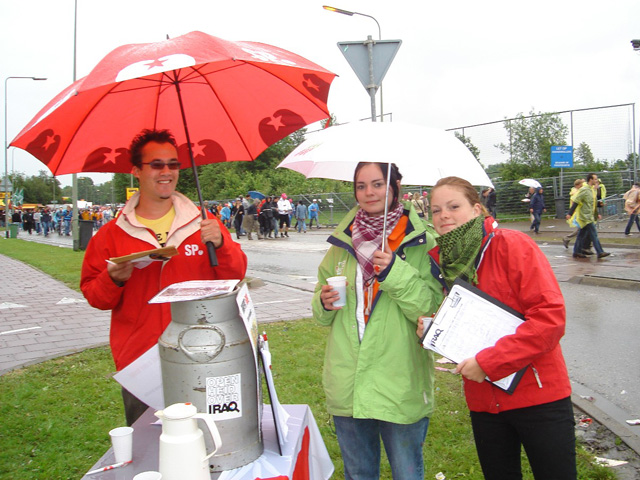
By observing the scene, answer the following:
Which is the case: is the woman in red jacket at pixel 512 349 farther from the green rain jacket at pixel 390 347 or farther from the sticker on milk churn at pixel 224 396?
the sticker on milk churn at pixel 224 396

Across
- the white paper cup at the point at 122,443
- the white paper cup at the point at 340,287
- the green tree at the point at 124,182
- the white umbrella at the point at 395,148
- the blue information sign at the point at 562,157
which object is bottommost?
the white paper cup at the point at 122,443

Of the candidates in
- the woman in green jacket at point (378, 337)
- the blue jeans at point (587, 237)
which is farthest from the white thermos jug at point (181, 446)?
the blue jeans at point (587, 237)

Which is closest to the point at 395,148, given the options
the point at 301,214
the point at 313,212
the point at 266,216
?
the point at 266,216

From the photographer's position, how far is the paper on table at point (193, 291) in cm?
181

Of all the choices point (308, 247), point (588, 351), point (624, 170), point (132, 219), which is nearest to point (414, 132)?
point (132, 219)

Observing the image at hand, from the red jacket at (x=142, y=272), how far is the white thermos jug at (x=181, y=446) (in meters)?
0.92

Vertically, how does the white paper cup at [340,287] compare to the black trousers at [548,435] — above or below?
above

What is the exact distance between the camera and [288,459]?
78.7 inches

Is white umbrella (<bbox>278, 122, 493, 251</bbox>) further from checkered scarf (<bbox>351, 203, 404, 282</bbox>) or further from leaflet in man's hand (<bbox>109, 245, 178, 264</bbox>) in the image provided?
leaflet in man's hand (<bbox>109, 245, 178, 264</bbox>)

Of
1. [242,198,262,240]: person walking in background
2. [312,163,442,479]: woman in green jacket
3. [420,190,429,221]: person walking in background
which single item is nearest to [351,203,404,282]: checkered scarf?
[312,163,442,479]: woman in green jacket

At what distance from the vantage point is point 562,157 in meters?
21.6

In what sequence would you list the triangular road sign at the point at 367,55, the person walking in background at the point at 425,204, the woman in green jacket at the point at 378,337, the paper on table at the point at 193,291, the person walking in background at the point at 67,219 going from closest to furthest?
the paper on table at the point at 193,291
the woman in green jacket at the point at 378,337
the triangular road sign at the point at 367,55
the person walking in background at the point at 425,204
the person walking in background at the point at 67,219

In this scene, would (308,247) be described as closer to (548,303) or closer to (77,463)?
(77,463)

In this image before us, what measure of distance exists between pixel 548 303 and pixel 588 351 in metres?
4.44
